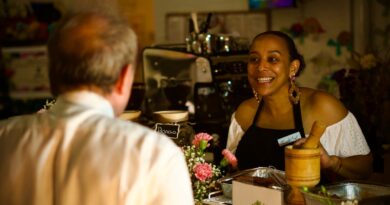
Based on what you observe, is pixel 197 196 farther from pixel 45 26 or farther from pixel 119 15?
pixel 45 26

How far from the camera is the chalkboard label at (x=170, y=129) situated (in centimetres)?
216

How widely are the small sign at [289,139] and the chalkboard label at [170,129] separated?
0.44 metres

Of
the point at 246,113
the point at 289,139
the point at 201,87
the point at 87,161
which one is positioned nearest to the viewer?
the point at 87,161

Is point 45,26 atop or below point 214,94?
atop

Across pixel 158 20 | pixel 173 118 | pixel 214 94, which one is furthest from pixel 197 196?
pixel 158 20

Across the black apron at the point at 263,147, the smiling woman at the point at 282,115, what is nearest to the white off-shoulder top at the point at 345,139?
the smiling woman at the point at 282,115

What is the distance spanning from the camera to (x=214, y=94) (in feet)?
11.9

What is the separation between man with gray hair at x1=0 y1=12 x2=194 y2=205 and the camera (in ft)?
3.76

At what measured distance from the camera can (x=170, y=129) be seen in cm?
218

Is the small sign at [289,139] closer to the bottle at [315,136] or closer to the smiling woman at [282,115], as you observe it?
the smiling woman at [282,115]

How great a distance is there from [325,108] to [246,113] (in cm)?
39

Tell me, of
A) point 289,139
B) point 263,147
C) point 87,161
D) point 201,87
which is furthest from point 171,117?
point 87,161

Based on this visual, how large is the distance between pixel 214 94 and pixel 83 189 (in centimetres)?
250

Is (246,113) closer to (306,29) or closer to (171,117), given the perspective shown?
(171,117)
